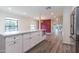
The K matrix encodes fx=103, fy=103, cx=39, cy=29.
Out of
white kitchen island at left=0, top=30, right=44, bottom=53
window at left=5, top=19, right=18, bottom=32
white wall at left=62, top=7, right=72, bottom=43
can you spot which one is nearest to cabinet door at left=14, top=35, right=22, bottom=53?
white kitchen island at left=0, top=30, right=44, bottom=53

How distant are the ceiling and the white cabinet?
38 centimetres

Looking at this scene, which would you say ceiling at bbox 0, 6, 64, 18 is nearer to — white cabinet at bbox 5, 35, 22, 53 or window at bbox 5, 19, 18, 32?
window at bbox 5, 19, 18, 32

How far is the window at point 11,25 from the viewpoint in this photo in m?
1.50

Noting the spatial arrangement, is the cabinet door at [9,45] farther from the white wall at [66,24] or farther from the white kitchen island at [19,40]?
the white wall at [66,24]

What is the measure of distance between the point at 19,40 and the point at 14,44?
0.10 metres

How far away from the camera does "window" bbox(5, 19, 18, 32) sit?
1.50 metres

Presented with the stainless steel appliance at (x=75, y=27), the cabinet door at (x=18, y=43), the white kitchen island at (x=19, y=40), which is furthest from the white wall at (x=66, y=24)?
the cabinet door at (x=18, y=43)

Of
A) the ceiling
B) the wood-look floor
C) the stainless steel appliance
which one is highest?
the ceiling

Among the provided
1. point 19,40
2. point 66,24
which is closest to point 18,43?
point 19,40

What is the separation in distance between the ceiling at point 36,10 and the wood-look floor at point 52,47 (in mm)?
384
